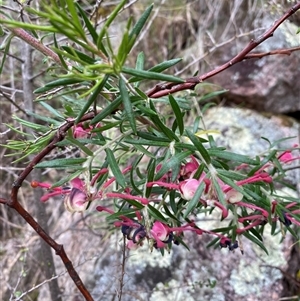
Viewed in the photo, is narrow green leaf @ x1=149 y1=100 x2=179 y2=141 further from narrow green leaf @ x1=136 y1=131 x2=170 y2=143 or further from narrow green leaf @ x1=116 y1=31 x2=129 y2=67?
narrow green leaf @ x1=116 y1=31 x2=129 y2=67

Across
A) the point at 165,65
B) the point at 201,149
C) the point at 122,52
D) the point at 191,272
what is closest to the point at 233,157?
the point at 201,149

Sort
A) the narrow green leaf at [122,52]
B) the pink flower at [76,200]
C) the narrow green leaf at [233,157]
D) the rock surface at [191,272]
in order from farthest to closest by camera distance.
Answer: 1. the rock surface at [191,272]
2. the narrow green leaf at [233,157]
3. the pink flower at [76,200]
4. the narrow green leaf at [122,52]

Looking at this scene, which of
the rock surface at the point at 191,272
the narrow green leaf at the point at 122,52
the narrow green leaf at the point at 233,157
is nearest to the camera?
the narrow green leaf at the point at 122,52

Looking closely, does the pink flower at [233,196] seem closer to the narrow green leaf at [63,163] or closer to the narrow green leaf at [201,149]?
the narrow green leaf at [201,149]

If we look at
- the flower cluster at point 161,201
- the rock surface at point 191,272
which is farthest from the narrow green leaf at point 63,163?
the rock surface at point 191,272

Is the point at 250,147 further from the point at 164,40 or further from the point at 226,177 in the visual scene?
the point at 226,177

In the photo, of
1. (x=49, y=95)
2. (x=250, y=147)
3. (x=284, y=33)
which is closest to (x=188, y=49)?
(x=284, y=33)

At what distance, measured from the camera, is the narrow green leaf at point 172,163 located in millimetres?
629

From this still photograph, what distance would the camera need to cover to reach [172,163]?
2.06ft

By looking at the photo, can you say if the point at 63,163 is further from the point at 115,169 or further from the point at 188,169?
the point at 188,169

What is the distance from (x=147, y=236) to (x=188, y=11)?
1.63 m

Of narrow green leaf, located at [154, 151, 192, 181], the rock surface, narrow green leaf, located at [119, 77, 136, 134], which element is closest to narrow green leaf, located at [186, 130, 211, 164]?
narrow green leaf, located at [154, 151, 192, 181]

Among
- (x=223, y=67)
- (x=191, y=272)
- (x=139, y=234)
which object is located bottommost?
(x=191, y=272)

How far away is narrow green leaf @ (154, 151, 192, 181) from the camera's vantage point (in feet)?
2.06
